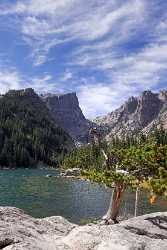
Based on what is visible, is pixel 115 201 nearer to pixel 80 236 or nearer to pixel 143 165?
pixel 143 165

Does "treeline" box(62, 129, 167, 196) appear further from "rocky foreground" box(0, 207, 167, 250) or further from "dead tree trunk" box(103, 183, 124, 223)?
"rocky foreground" box(0, 207, 167, 250)

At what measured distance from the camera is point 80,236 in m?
16.5

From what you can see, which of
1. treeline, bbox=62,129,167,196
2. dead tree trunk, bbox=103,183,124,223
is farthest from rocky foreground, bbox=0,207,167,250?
dead tree trunk, bbox=103,183,124,223

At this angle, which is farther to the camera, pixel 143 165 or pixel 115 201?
pixel 115 201

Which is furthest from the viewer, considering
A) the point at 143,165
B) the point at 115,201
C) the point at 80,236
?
the point at 115,201

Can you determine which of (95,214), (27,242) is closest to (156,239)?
(27,242)

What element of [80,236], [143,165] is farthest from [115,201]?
[80,236]

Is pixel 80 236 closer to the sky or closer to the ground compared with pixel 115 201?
closer to the ground

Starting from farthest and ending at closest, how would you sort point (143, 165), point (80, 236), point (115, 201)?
point (115, 201), point (143, 165), point (80, 236)

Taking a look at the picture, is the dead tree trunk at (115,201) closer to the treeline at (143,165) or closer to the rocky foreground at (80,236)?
the treeline at (143,165)

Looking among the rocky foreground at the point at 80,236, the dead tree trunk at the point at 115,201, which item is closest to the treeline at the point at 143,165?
the dead tree trunk at the point at 115,201

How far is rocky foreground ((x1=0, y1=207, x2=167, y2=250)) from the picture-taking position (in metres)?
15.2

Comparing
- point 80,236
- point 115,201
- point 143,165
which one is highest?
point 143,165

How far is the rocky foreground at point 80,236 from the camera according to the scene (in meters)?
15.2
